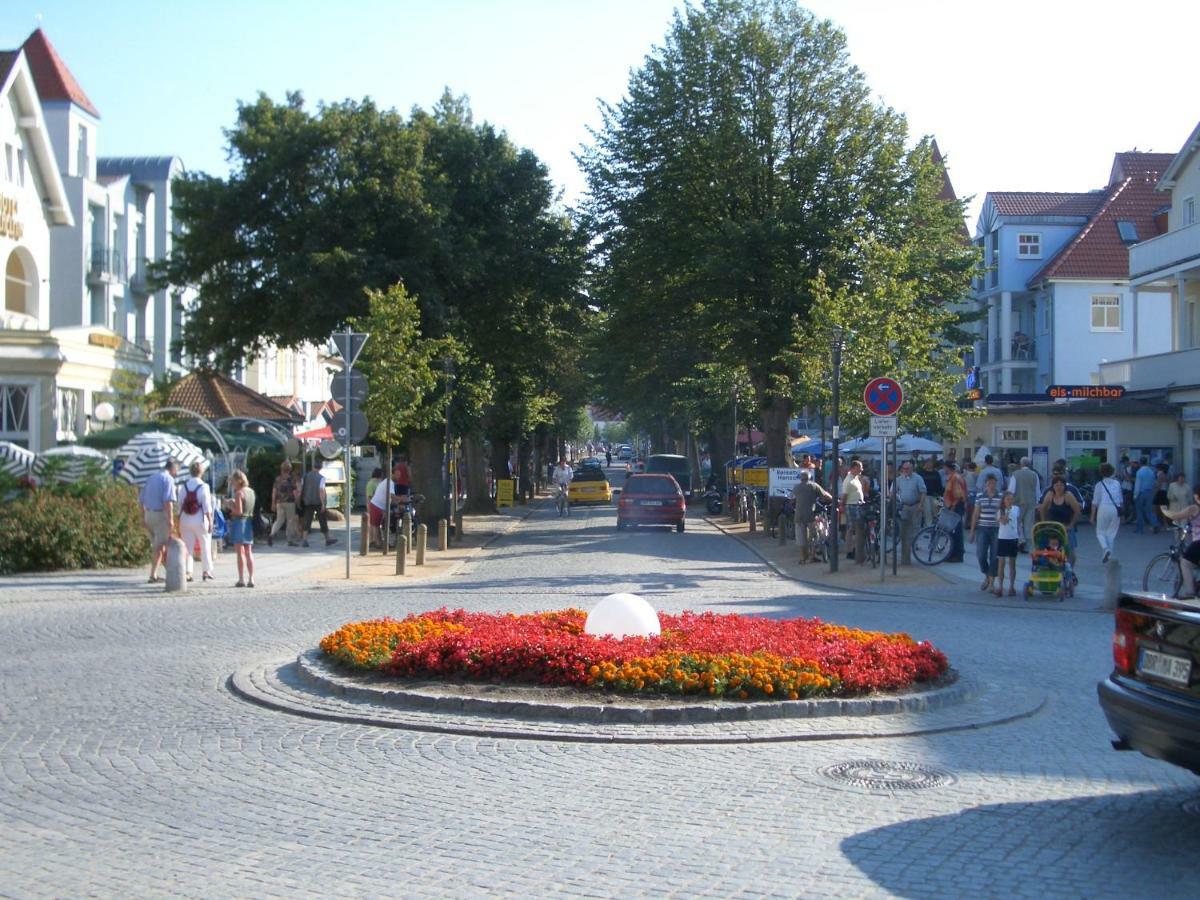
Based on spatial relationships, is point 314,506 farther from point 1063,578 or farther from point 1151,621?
point 1151,621

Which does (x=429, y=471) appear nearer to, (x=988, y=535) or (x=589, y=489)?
(x=589, y=489)

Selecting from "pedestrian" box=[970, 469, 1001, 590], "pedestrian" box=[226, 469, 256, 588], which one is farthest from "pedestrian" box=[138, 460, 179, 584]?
"pedestrian" box=[970, 469, 1001, 590]

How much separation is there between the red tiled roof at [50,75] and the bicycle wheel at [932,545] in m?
38.0

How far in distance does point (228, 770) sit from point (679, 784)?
108 inches

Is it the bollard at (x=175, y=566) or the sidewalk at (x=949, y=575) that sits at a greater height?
the bollard at (x=175, y=566)

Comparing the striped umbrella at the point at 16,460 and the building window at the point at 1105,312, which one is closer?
the striped umbrella at the point at 16,460

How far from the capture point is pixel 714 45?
120 feet

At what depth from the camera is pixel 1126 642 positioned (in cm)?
700

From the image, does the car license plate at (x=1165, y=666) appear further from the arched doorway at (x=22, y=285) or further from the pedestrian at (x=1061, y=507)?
the arched doorway at (x=22, y=285)

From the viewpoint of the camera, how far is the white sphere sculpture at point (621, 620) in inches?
448

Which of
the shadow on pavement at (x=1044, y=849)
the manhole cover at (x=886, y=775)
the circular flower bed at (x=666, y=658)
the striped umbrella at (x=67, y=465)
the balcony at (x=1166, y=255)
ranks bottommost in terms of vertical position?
the manhole cover at (x=886, y=775)

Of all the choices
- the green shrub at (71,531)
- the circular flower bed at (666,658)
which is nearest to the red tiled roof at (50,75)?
the green shrub at (71,531)

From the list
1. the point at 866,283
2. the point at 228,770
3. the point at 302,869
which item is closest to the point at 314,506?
the point at 866,283

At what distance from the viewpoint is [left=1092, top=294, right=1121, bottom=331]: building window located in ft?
182
